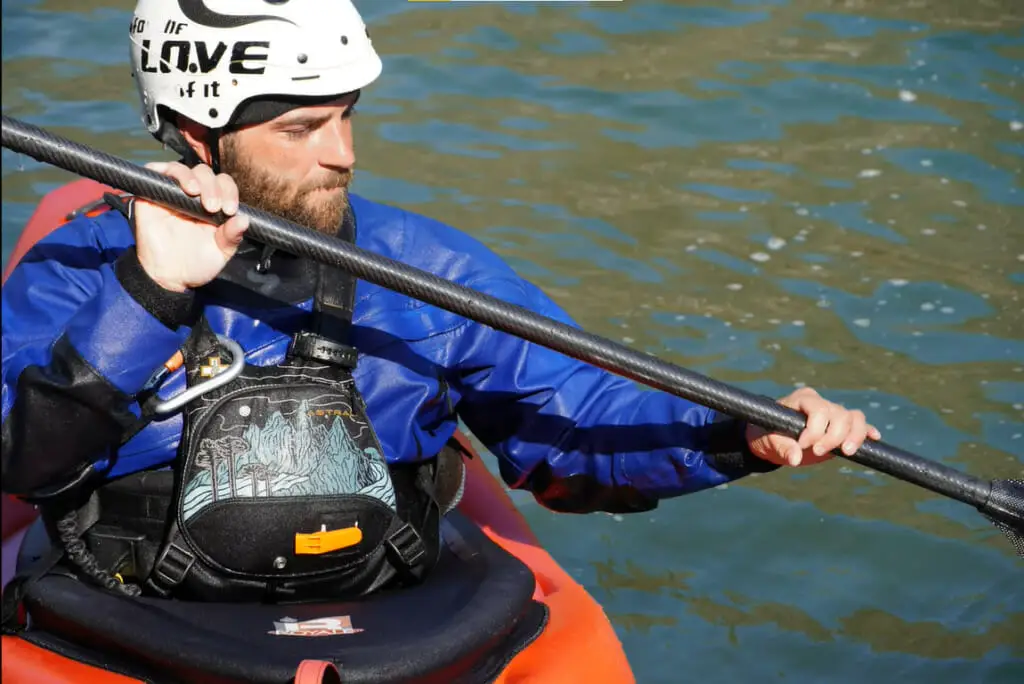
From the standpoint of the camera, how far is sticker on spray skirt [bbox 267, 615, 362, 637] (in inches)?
89.7

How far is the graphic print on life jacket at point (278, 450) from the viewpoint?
2.29 meters

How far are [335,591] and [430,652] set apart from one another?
0.29 meters

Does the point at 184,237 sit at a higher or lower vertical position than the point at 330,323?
higher

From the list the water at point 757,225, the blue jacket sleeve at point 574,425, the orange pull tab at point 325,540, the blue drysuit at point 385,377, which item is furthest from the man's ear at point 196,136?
the water at point 757,225

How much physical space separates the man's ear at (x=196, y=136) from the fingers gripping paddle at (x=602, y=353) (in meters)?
0.51

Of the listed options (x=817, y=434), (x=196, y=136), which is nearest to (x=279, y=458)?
(x=196, y=136)

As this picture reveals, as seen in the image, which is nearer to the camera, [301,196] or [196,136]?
[301,196]

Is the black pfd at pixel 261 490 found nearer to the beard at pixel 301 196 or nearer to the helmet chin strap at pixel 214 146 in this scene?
the beard at pixel 301 196

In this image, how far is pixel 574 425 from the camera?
264 centimetres

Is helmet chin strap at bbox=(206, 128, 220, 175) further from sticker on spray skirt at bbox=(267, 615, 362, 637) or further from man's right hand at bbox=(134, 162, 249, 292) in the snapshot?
sticker on spray skirt at bbox=(267, 615, 362, 637)

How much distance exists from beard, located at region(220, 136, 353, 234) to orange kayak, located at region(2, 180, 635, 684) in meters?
0.67

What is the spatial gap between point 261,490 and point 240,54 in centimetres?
78

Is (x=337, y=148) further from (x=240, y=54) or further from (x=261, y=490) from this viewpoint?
(x=261, y=490)

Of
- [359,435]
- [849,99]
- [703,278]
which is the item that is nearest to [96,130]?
[703,278]
